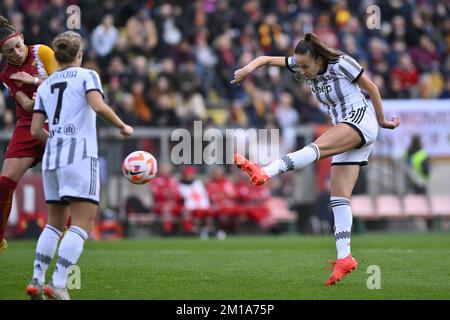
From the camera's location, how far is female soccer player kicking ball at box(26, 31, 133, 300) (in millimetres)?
7199

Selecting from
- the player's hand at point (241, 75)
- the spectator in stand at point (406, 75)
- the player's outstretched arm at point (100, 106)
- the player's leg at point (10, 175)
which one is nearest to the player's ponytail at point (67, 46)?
the player's outstretched arm at point (100, 106)

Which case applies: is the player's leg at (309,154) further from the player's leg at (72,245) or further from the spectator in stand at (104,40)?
the spectator in stand at (104,40)

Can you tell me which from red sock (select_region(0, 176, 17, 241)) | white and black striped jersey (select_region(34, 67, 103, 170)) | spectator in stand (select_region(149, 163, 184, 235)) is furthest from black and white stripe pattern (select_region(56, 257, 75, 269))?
spectator in stand (select_region(149, 163, 184, 235))

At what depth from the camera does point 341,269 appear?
8.73 meters

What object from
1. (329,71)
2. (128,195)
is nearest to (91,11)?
(128,195)

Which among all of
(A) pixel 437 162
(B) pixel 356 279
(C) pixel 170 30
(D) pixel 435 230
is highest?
(C) pixel 170 30

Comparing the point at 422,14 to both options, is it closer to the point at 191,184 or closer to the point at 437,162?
the point at 437,162

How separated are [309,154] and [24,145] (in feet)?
9.34

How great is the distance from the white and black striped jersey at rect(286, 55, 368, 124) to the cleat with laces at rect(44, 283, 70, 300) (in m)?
3.34

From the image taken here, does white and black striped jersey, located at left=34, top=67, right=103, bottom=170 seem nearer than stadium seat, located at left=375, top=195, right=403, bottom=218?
Yes

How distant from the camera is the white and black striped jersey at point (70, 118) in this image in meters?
7.23

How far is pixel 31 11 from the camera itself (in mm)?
20312

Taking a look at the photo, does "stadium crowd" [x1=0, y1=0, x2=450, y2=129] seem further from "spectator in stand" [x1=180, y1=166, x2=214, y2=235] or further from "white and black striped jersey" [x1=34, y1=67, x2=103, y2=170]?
"white and black striped jersey" [x1=34, y1=67, x2=103, y2=170]

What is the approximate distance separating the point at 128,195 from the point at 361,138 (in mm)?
10848
